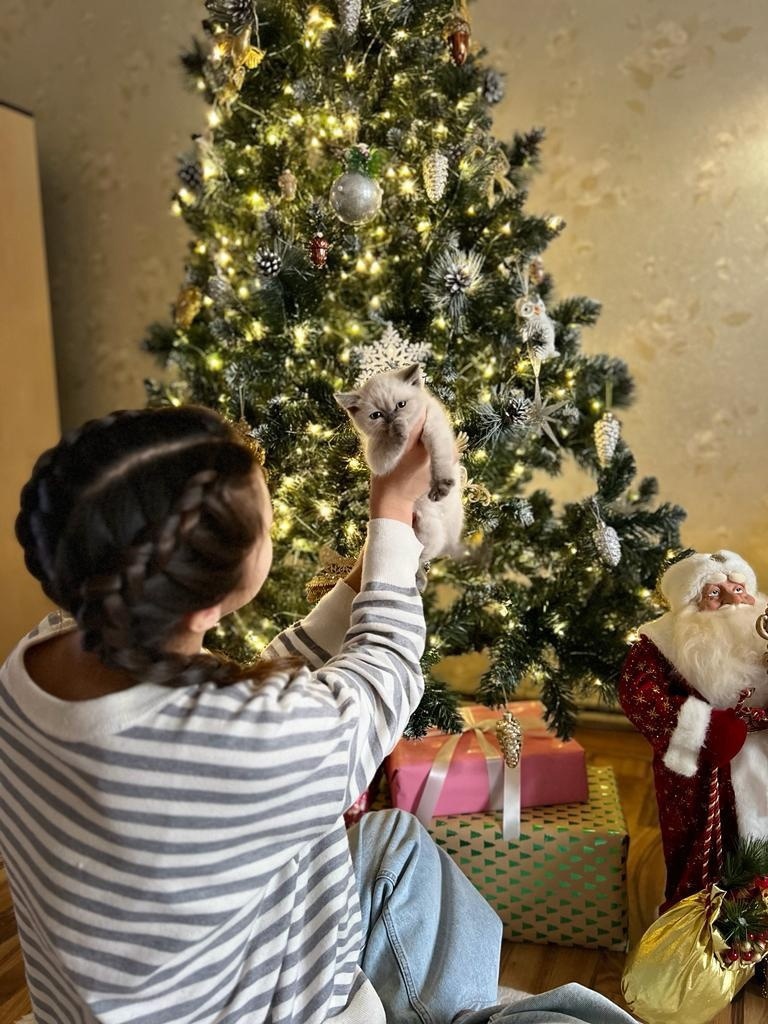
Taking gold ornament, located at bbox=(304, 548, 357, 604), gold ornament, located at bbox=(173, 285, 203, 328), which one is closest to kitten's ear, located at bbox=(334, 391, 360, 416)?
gold ornament, located at bbox=(304, 548, 357, 604)

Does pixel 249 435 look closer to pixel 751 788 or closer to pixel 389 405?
pixel 389 405

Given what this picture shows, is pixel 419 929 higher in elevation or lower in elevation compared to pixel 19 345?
lower

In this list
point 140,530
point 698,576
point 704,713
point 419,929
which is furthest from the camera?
point 698,576

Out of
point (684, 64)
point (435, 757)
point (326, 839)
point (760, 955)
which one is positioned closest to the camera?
point (326, 839)

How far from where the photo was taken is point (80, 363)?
298 cm

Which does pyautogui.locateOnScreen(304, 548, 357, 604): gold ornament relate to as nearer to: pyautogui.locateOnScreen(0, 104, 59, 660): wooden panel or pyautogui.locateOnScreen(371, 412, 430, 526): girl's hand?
pyautogui.locateOnScreen(371, 412, 430, 526): girl's hand

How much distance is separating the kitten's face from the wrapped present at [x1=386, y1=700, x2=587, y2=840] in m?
0.89

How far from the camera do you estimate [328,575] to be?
151 centimetres

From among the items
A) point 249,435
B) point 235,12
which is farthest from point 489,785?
point 235,12

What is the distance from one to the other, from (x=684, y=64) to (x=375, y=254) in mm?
1076

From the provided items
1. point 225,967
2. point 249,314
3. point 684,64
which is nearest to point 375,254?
point 249,314

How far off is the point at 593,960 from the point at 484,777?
0.36m

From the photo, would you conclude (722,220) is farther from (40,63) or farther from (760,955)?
(40,63)

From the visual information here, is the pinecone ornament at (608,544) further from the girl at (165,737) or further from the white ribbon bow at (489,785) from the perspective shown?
the girl at (165,737)
